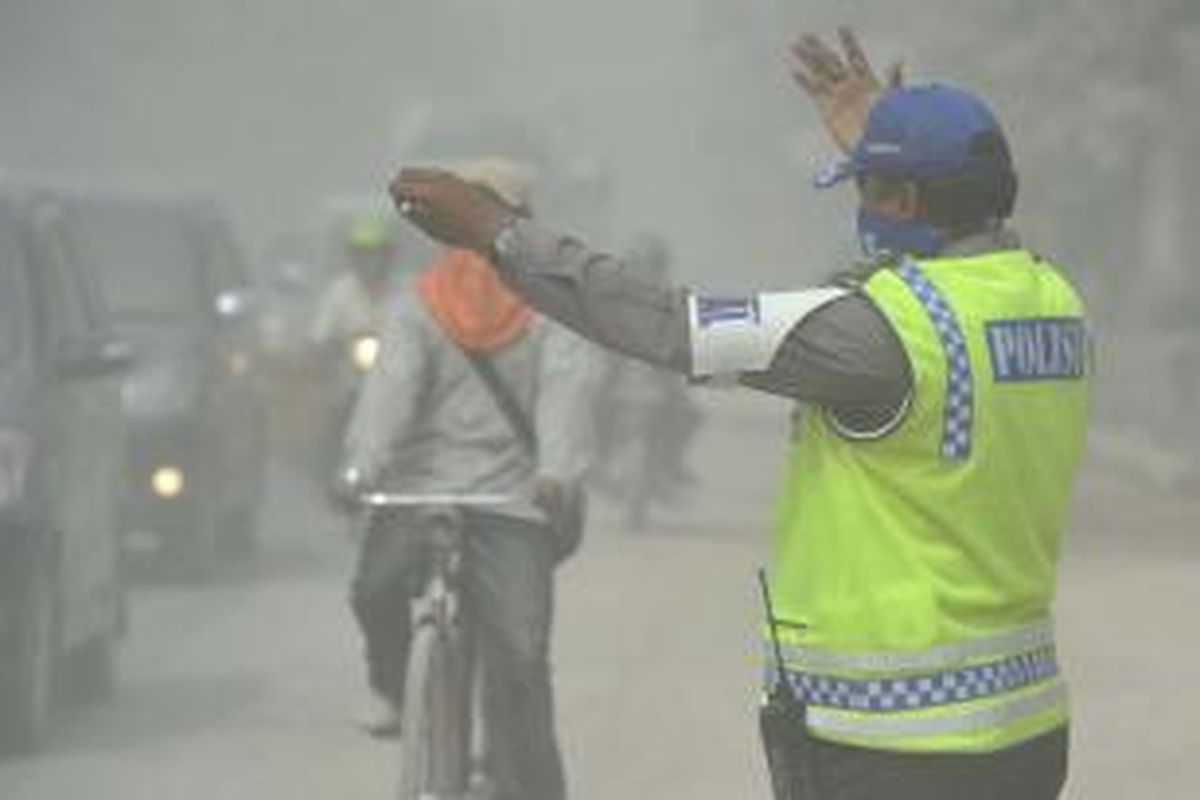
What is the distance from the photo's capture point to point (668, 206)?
15650 centimetres

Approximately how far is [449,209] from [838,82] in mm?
973

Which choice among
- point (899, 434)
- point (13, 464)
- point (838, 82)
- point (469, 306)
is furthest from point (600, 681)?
point (899, 434)

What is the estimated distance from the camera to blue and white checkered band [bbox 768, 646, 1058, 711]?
5.28m

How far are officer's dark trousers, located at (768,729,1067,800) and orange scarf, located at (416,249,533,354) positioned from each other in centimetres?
410

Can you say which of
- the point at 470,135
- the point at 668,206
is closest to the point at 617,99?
the point at 668,206

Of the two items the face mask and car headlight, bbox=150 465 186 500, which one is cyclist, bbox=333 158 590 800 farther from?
car headlight, bbox=150 465 186 500

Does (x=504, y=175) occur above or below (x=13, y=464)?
above

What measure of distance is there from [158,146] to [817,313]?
61383mm

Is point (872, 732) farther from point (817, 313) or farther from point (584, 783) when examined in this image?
point (584, 783)

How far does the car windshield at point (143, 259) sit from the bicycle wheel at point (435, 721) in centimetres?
998

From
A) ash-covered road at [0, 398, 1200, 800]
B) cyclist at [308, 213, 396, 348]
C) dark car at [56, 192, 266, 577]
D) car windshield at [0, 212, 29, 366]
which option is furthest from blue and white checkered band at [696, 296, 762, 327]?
dark car at [56, 192, 266, 577]

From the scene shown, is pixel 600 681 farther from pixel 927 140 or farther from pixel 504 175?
pixel 927 140

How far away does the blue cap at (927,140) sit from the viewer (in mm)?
5281

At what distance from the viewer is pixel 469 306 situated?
9.39 metres
